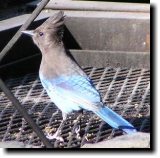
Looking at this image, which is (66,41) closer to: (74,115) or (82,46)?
(82,46)

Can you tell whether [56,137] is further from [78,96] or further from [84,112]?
[84,112]

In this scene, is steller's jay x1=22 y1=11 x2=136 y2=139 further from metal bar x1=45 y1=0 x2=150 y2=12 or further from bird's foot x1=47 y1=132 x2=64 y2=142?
metal bar x1=45 y1=0 x2=150 y2=12

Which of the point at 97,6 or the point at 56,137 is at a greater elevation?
the point at 56,137

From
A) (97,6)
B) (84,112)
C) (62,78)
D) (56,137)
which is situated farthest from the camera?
(97,6)

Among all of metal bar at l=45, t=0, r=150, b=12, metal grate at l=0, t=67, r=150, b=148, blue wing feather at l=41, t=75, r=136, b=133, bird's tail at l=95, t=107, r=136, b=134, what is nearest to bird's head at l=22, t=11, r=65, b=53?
blue wing feather at l=41, t=75, r=136, b=133

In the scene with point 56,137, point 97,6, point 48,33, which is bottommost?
point 97,6

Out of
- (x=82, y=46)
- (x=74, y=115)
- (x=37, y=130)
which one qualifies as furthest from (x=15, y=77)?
(x=37, y=130)

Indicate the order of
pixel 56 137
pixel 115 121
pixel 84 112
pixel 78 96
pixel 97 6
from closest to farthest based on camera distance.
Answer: pixel 115 121 < pixel 56 137 < pixel 78 96 < pixel 84 112 < pixel 97 6

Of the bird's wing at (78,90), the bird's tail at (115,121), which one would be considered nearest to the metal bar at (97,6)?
the bird's wing at (78,90)

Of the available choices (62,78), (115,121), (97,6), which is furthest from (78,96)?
(97,6)
